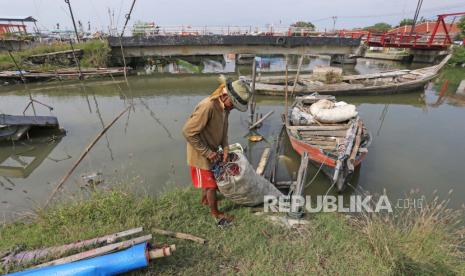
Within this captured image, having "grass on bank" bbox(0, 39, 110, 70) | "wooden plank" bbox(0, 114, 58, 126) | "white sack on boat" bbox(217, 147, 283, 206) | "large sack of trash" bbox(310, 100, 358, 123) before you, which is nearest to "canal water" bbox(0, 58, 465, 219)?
"wooden plank" bbox(0, 114, 58, 126)

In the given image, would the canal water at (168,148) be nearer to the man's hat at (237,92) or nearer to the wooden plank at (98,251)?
the wooden plank at (98,251)

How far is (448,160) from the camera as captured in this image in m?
6.25

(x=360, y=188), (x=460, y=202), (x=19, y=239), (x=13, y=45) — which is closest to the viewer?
(x=19, y=239)

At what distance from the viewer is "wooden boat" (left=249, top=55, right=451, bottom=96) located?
11711 millimetres

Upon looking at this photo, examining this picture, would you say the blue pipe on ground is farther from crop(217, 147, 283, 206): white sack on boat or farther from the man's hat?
the man's hat

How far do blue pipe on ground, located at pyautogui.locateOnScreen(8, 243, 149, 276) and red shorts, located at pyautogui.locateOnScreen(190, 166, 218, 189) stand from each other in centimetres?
93

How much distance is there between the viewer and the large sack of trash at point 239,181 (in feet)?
10.2

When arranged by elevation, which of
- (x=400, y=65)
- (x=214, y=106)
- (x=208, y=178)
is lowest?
(x=400, y=65)

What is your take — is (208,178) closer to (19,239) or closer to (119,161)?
(19,239)

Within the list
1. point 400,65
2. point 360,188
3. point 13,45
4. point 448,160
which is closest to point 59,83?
point 13,45

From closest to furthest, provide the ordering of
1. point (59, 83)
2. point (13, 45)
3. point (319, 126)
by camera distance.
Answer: point (319, 126) < point (59, 83) < point (13, 45)

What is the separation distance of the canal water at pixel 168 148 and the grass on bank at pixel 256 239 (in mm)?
645

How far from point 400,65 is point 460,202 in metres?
24.0

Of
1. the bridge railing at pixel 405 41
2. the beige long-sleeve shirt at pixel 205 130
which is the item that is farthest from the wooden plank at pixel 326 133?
the bridge railing at pixel 405 41
